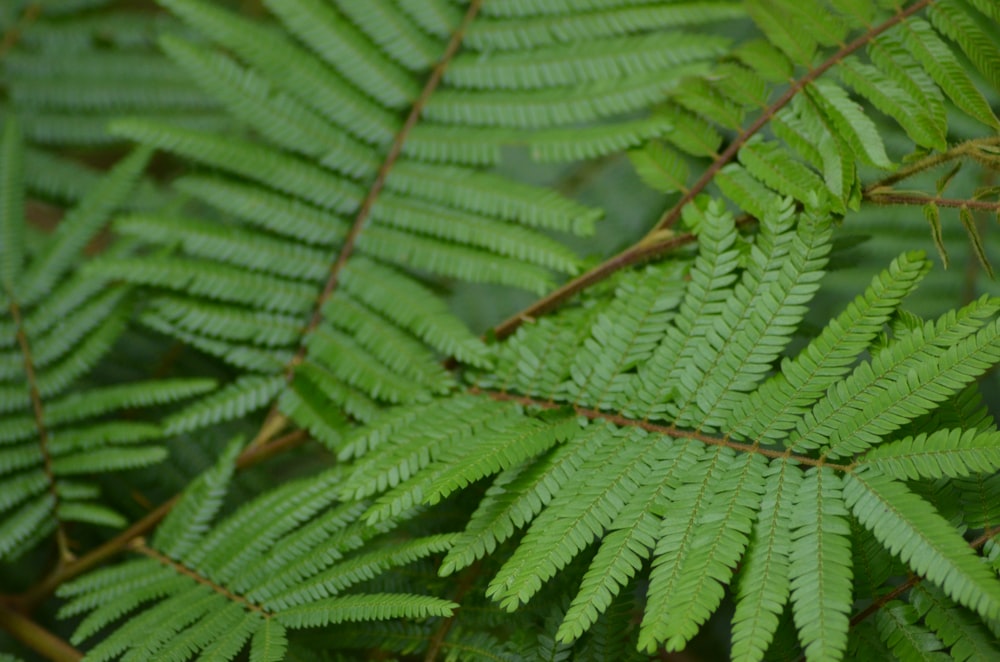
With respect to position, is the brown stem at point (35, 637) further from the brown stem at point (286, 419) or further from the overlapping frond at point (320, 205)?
the overlapping frond at point (320, 205)

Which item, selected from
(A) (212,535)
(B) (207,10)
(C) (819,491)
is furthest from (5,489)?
(C) (819,491)

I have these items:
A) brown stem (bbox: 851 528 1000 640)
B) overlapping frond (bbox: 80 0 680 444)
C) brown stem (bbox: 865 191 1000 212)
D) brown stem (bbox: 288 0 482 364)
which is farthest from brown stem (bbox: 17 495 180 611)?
brown stem (bbox: 865 191 1000 212)

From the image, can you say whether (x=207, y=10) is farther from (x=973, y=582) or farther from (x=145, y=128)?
(x=973, y=582)

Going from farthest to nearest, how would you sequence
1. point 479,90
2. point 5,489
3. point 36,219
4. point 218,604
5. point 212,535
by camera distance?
point 36,219
point 479,90
point 5,489
point 212,535
point 218,604

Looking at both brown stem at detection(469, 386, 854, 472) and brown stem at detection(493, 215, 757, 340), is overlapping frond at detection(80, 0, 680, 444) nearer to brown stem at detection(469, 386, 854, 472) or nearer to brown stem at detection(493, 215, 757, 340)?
brown stem at detection(493, 215, 757, 340)

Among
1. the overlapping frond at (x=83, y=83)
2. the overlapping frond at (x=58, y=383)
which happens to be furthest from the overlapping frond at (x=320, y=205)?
the overlapping frond at (x=83, y=83)

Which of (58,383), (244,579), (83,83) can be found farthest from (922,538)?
(83,83)
